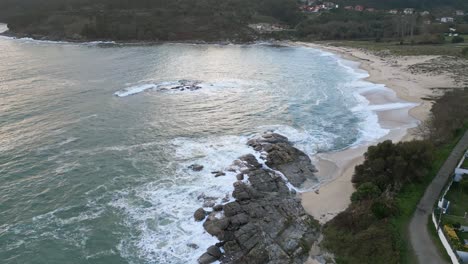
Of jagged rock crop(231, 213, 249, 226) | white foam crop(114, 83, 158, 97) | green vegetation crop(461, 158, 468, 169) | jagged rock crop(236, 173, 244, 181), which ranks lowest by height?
jagged rock crop(231, 213, 249, 226)

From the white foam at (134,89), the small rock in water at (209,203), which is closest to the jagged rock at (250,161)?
the small rock in water at (209,203)

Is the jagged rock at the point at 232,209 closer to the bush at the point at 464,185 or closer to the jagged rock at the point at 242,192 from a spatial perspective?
the jagged rock at the point at 242,192

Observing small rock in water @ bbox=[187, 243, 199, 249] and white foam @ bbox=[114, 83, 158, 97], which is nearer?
small rock in water @ bbox=[187, 243, 199, 249]

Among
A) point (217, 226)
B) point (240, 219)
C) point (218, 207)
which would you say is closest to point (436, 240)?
point (240, 219)

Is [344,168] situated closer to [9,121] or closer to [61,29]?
[9,121]

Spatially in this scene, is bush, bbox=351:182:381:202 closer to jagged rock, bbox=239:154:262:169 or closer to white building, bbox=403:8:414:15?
jagged rock, bbox=239:154:262:169

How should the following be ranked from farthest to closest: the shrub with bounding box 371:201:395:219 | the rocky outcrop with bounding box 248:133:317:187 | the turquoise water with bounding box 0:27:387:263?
the rocky outcrop with bounding box 248:133:317:187 < the turquoise water with bounding box 0:27:387:263 < the shrub with bounding box 371:201:395:219

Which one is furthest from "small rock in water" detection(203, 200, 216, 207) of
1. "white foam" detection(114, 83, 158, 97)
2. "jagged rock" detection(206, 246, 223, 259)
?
"white foam" detection(114, 83, 158, 97)

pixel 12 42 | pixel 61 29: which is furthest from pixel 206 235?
pixel 61 29

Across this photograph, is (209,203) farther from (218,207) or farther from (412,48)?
(412,48)
